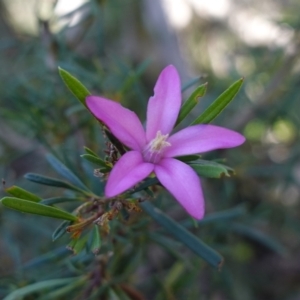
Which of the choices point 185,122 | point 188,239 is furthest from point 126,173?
point 185,122

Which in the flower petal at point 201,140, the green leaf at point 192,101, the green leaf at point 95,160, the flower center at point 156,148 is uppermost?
the green leaf at point 95,160

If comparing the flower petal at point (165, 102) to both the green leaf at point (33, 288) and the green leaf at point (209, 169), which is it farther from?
the green leaf at point (33, 288)

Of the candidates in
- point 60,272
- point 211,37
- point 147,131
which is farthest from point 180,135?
point 211,37

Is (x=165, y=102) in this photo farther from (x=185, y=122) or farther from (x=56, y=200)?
(x=185, y=122)

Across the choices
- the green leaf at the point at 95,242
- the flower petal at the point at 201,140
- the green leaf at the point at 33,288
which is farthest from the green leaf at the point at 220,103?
the green leaf at the point at 33,288

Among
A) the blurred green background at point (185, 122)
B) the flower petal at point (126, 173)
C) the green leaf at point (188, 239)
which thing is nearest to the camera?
the flower petal at point (126, 173)

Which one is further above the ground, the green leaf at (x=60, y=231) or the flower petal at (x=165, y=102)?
the flower petal at (x=165, y=102)

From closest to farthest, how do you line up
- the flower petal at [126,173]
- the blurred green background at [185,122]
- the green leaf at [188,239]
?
the flower petal at [126,173] < the green leaf at [188,239] < the blurred green background at [185,122]
